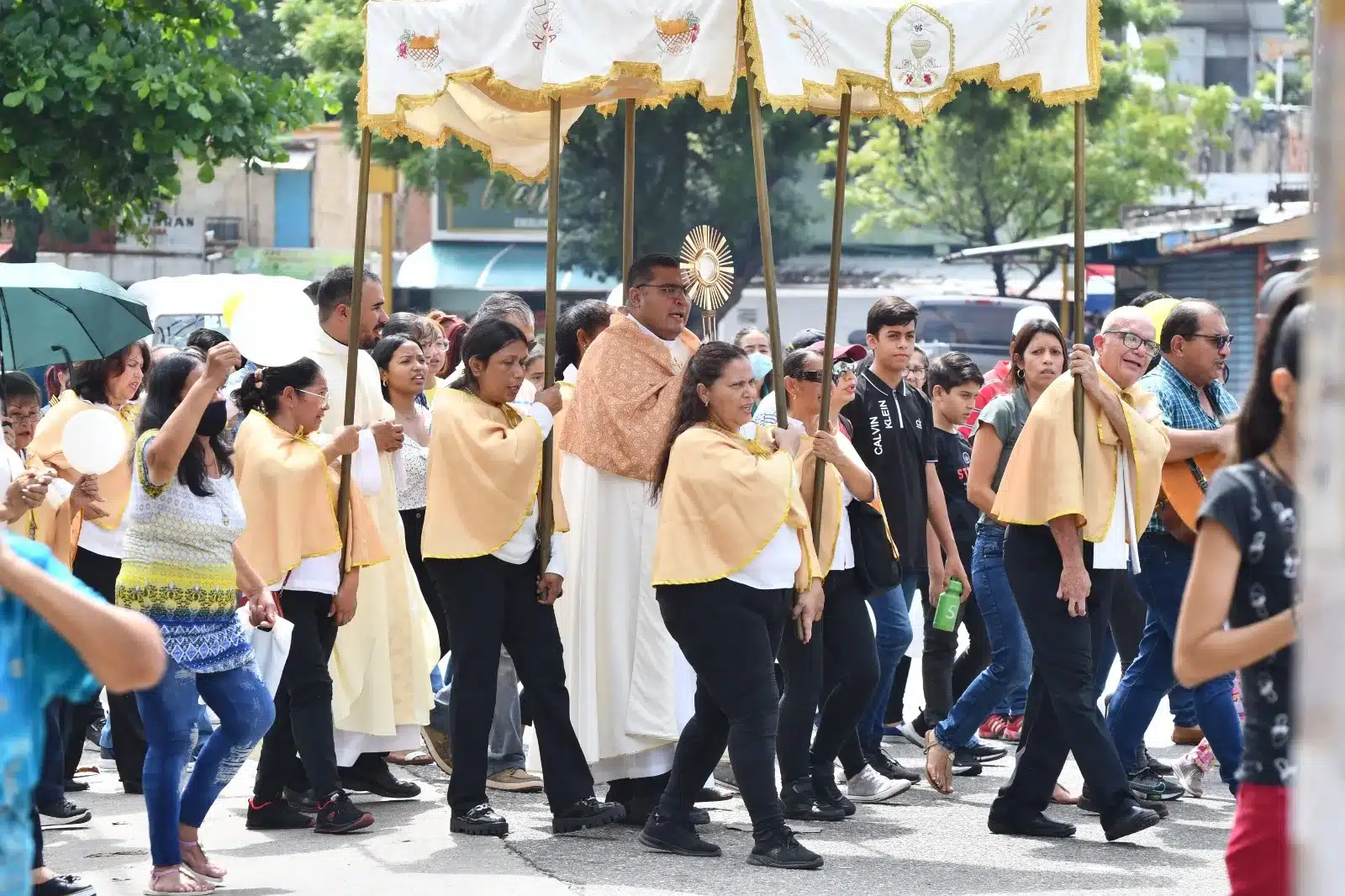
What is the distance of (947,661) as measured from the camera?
8.80 m

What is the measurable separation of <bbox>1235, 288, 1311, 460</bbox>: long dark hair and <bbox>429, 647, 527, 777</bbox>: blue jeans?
4947 millimetres

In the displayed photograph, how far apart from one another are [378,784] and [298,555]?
1.37 metres

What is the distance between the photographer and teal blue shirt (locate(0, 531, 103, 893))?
3189 mm

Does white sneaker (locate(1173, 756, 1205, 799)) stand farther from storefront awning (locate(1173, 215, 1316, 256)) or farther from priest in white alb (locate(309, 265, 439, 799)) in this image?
storefront awning (locate(1173, 215, 1316, 256))

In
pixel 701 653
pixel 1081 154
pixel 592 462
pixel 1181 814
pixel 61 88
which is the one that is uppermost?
pixel 61 88

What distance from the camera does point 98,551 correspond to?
25.9 ft

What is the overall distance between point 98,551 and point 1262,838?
5.51 m

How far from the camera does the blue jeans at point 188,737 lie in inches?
238

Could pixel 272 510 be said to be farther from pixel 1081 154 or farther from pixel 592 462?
pixel 1081 154

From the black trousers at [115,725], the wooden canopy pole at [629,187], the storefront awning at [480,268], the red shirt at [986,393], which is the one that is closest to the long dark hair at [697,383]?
the wooden canopy pole at [629,187]

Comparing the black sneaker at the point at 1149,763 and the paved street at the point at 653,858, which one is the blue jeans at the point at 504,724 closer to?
the paved street at the point at 653,858

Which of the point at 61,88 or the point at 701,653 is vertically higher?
the point at 61,88

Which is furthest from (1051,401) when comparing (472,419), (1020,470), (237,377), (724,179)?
(724,179)

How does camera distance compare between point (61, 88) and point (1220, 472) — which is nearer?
point (1220, 472)
